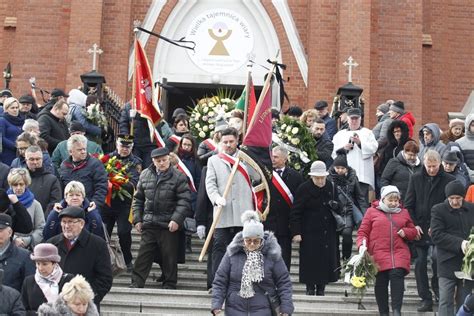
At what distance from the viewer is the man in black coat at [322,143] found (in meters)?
19.7

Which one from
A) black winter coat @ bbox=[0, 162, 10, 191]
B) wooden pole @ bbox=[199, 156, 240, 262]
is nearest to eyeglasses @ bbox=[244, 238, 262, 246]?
wooden pole @ bbox=[199, 156, 240, 262]

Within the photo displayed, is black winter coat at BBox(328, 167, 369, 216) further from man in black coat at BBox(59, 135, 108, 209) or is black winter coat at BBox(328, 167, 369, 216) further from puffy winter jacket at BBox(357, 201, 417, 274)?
man in black coat at BBox(59, 135, 108, 209)

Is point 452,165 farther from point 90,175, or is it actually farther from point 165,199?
point 90,175

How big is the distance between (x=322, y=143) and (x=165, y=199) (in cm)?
385

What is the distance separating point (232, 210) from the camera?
15898 millimetres

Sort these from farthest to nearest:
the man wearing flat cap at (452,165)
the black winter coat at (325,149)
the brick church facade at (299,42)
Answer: the brick church facade at (299,42), the black winter coat at (325,149), the man wearing flat cap at (452,165)

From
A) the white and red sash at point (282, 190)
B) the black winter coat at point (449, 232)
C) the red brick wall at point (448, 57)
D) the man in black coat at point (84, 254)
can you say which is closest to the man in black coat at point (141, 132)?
the white and red sash at point (282, 190)

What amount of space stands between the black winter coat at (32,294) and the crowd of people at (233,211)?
0.01 metres

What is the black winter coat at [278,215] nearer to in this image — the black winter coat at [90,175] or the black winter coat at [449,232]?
the black winter coat at [449,232]

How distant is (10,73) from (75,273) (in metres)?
13.1

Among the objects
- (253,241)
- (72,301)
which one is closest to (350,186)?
(253,241)

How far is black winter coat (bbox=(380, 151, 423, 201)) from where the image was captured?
1803 cm

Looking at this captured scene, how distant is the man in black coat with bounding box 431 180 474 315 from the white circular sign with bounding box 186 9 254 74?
1151 cm

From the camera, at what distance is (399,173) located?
1809cm
